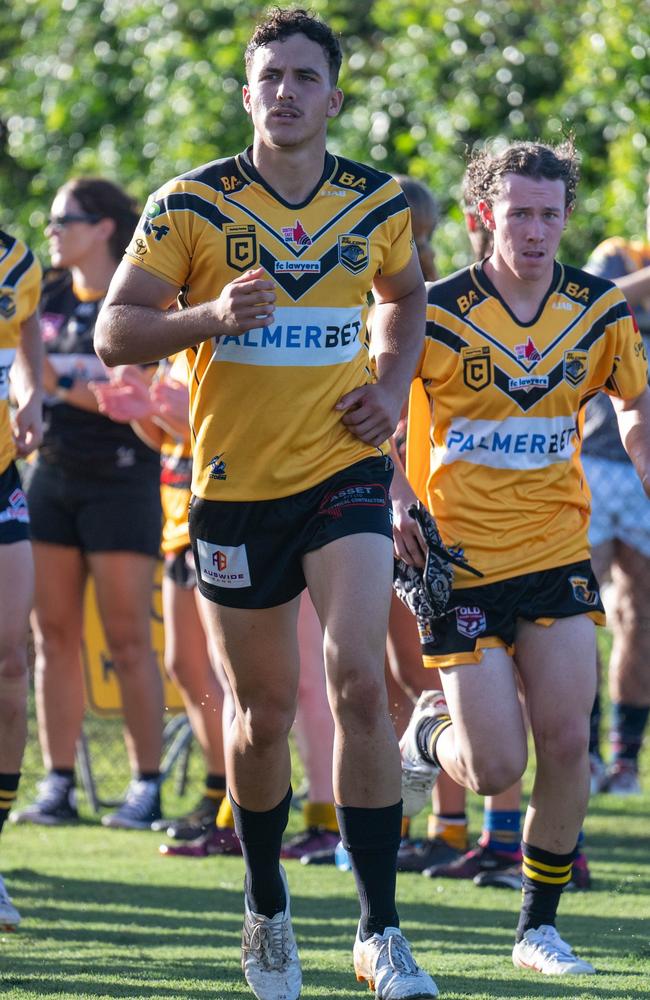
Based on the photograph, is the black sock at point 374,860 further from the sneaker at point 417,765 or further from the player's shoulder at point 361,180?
the player's shoulder at point 361,180

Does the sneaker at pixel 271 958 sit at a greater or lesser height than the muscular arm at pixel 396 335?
lesser

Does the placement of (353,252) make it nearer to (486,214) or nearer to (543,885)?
(486,214)

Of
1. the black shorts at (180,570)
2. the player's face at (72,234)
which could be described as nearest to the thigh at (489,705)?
the black shorts at (180,570)

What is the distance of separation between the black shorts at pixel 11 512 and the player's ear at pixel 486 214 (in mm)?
1686

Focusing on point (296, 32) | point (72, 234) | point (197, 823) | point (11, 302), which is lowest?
point (197, 823)

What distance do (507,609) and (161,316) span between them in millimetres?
1433

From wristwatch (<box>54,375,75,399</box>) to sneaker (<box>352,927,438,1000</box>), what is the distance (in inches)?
146

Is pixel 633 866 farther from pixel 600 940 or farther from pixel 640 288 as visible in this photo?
pixel 640 288

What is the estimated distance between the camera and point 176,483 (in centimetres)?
705

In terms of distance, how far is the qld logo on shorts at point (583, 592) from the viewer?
4.75 meters

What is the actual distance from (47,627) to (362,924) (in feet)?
11.8

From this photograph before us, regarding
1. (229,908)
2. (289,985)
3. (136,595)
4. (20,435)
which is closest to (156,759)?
(136,595)

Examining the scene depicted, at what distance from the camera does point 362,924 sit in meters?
4.06

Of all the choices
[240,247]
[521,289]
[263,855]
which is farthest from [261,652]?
[521,289]
